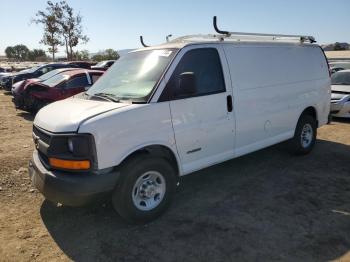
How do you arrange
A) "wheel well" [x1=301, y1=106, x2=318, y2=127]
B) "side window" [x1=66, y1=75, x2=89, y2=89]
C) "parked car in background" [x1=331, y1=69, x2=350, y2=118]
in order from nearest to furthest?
"wheel well" [x1=301, y1=106, x2=318, y2=127]
"parked car in background" [x1=331, y1=69, x2=350, y2=118]
"side window" [x1=66, y1=75, x2=89, y2=89]

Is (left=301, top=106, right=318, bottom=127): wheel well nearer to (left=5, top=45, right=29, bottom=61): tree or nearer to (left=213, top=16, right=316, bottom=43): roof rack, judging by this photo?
(left=213, top=16, right=316, bottom=43): roof rack

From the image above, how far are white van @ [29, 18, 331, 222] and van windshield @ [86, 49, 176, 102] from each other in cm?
2

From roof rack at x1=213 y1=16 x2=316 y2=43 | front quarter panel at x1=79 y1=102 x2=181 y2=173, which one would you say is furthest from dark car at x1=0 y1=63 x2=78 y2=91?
front quarter panel at x1=79 y1=102 x2=181 y2=173

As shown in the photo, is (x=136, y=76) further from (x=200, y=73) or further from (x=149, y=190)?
(x=149, y=190)

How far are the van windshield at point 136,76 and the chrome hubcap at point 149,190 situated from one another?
91 cm

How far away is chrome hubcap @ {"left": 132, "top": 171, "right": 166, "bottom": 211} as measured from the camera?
13.8 ft

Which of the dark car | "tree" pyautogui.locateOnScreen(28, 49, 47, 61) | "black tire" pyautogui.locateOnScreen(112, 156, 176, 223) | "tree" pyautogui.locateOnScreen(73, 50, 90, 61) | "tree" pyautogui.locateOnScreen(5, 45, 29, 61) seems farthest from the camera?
"tree" pyautogui.locateOnScreen(5, 45, 29, 61)

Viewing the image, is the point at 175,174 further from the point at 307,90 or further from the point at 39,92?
the point at 39,92

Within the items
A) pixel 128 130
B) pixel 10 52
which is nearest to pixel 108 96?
pixel 128 130

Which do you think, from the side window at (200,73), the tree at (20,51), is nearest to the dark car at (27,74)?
the side window at (200,73)

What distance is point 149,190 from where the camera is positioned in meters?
4.32

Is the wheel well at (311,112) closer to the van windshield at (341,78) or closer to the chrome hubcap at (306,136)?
the chrome hubcap at (306,136)

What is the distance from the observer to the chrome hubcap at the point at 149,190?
4.21 meters

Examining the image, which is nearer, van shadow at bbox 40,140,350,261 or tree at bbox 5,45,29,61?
van shadow at bbox 40,140,350,261
